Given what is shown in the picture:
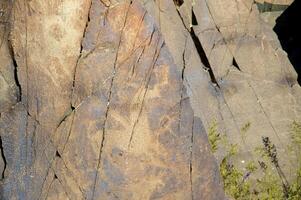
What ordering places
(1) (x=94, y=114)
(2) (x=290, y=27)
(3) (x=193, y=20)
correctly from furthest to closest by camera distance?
1. (2) (x=290, y=27)
2. (3) (x=193, y=20)
3. (1) (x=94, y=114)

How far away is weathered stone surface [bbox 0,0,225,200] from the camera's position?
404 centimetres

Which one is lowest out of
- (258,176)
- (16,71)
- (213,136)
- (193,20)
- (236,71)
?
(258,176)

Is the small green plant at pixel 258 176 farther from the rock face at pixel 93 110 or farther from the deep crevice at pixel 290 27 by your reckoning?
the deep crevice at pixel 290 27

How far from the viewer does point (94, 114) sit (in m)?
4.09

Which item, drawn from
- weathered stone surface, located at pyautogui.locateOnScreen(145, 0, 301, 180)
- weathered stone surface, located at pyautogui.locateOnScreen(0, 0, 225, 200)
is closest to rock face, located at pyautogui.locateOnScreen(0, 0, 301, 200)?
weathered stone surface, located at pyautogui.locateOnScreen(0, 0, 225, 200)

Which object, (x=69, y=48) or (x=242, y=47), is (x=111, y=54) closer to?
(x=69, y=48)

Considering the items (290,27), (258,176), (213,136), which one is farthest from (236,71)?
(290,27)

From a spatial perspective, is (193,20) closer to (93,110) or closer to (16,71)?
(93,110)

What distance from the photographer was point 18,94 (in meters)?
4.11

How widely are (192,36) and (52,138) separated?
2.80 m

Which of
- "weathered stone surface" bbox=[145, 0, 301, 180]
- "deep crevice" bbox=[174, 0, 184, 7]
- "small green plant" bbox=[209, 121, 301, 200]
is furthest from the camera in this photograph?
"deep crevice" bbox=[174, 0, 184, 7]

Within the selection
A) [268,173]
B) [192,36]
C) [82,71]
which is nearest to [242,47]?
[192,36]

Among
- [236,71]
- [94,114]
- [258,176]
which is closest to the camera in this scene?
A: [94,114]

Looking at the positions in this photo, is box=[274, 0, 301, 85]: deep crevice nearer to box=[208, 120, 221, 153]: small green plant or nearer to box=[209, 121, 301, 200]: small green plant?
box=[209, 121, 301, 200]: small green plant
